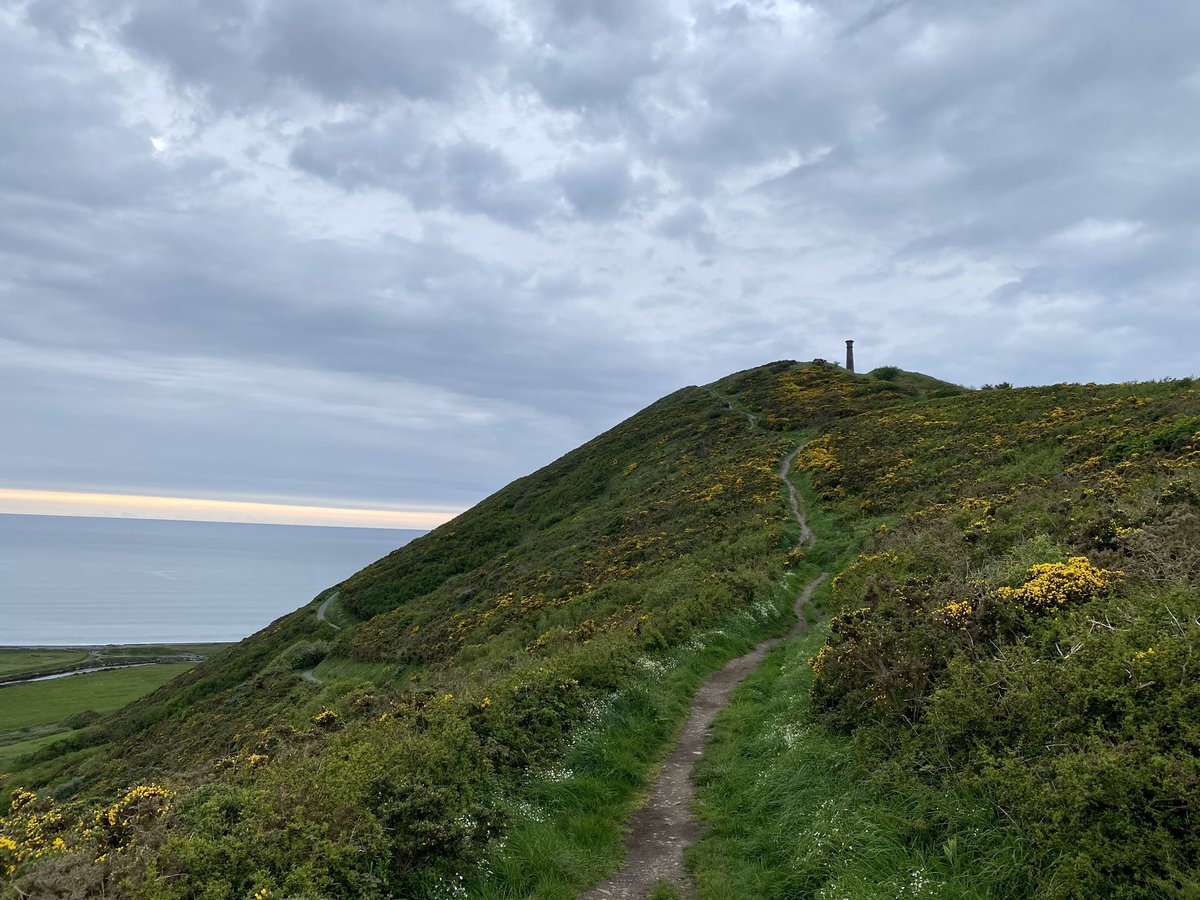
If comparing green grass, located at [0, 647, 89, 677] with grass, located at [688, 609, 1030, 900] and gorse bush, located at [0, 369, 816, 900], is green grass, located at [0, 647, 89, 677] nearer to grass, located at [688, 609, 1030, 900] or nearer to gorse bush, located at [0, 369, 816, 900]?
gorse bush, located at [0, 369, 816, 900]

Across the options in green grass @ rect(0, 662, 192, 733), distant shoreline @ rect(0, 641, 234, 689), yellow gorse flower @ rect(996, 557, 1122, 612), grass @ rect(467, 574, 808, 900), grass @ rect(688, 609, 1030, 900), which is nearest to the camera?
grass @ rect(688, 609, 1030, 900)

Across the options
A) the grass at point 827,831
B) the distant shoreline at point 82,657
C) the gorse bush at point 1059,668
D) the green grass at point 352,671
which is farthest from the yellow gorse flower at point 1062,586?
the distant shoreline at point 82,657

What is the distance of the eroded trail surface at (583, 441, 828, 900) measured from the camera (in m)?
7.09

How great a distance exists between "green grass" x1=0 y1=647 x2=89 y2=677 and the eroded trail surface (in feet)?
422

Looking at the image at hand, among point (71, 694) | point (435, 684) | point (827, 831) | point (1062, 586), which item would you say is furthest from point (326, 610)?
point (1062, 586)

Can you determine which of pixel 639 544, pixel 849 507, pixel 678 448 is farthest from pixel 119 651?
pixel 849 507

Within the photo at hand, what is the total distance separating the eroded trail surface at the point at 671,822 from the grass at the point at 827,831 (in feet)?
0.81

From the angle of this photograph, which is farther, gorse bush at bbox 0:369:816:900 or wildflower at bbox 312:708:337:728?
wildflower at bbox 312:708:337:728

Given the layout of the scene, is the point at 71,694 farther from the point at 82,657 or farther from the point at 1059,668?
the point at 1059,668

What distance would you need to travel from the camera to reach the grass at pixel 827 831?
547 cm

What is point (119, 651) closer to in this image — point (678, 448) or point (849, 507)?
point (678, 448)

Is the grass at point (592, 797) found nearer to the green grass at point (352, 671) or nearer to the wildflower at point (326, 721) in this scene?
the wildflower at point (326, 721)

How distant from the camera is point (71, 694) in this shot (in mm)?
83562

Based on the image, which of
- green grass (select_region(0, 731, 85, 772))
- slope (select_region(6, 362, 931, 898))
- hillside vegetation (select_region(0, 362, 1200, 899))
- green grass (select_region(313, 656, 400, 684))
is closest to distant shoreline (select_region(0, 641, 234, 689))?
green grass (select_region(0, 731, 85, 772))
